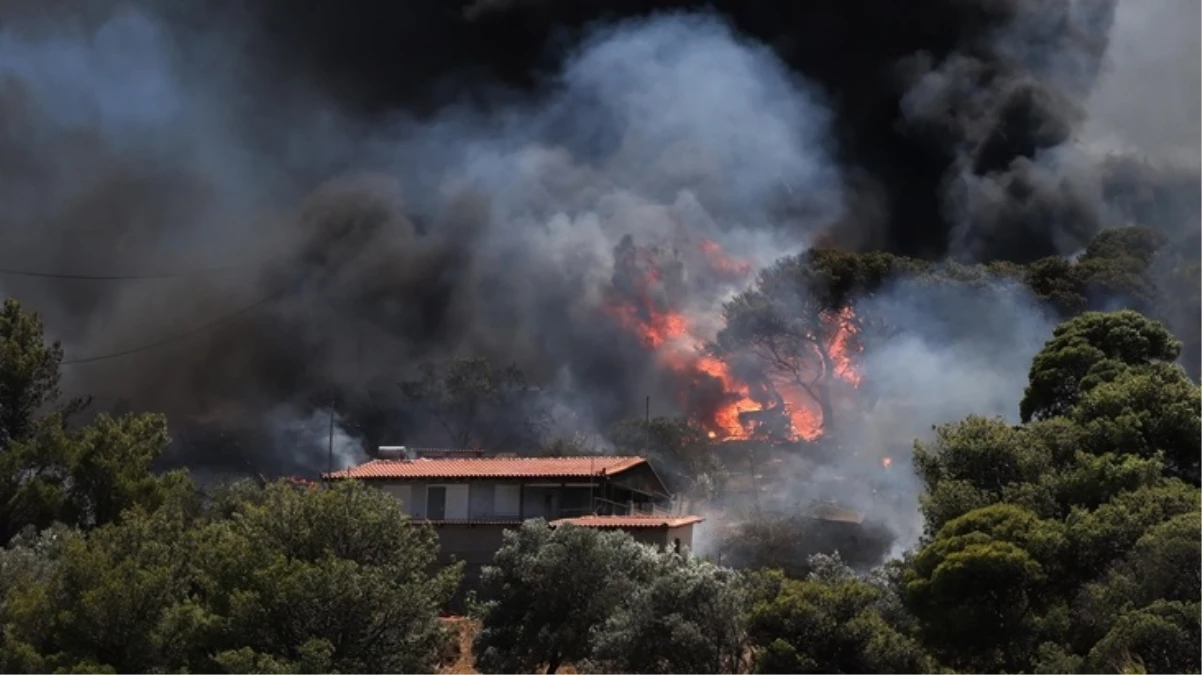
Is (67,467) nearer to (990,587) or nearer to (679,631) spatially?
(679,631)

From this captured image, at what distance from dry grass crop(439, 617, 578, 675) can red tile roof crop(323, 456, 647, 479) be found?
10726 millimetres

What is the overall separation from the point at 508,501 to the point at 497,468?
155 cm

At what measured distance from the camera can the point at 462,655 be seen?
44.7m

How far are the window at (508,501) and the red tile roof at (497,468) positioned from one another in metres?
0.74

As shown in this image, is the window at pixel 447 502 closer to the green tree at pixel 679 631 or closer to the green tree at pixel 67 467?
the green tree at pixel 67 467

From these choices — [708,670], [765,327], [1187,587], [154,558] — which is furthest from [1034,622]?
[765,327]

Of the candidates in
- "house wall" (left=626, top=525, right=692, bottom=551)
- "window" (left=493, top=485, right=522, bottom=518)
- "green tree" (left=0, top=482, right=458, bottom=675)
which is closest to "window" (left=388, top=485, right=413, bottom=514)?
"window" (left=493, top=485, right=522, bottom=518)

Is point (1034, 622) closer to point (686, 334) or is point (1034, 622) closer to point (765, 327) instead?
point (765, 327)

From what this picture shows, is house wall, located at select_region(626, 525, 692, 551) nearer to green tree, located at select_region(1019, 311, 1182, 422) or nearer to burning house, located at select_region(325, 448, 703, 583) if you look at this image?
burning house, located at select_region(325, 448, 703, 583)

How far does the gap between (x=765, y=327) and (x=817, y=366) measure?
4.19 meters

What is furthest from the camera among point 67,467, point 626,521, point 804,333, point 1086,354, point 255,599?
point 804,333

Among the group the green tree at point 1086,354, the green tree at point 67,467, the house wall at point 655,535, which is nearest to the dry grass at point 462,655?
the house wall at point 655,535

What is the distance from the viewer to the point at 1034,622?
31953 millimetres

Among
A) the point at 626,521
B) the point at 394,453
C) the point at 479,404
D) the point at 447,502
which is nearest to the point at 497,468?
the point at 447,502
